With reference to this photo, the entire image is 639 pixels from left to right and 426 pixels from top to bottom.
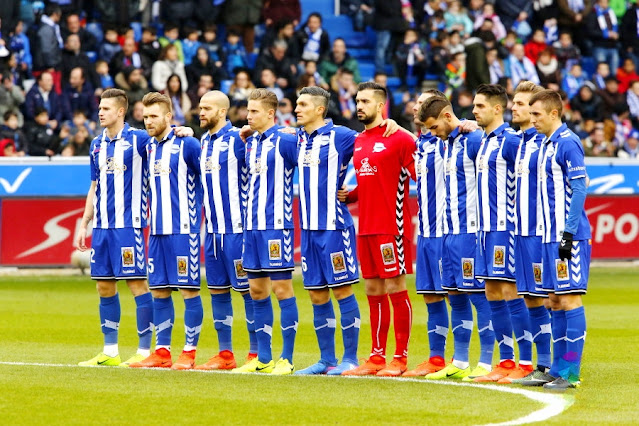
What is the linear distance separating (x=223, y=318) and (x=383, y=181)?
1923 mm

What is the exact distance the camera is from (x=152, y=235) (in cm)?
1188

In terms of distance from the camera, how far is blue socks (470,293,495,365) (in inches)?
435

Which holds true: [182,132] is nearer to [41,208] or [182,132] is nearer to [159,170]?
[159,170]

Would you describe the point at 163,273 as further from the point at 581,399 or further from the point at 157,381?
the point at 581,399

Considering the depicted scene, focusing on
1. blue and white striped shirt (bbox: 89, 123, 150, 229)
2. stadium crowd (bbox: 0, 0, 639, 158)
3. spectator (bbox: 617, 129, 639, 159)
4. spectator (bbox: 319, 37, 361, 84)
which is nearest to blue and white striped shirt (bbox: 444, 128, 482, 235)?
blue and white striped shirt (bbox: 89, 123, 150, 229)

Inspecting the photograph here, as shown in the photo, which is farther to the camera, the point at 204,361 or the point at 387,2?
the point at 387,2

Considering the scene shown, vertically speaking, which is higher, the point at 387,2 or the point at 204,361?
the point at 387,2

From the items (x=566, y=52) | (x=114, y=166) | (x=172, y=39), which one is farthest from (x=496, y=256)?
(x=566, y=52)

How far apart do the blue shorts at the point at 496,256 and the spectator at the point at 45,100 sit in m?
13.4

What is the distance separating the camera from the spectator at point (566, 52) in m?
28.9

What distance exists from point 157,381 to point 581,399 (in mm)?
3259

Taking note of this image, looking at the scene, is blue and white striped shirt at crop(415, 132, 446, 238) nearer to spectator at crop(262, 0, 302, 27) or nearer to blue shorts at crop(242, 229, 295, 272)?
blue shorts at crop(242, 229, 295, 272)

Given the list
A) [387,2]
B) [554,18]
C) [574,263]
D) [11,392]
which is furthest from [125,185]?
[554,18]

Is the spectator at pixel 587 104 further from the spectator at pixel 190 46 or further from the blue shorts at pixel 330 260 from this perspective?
the blue shorts at pixel 330 260
